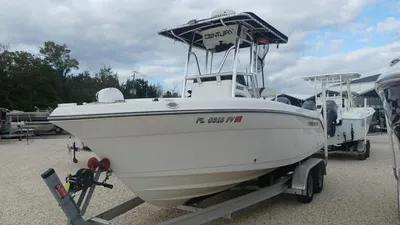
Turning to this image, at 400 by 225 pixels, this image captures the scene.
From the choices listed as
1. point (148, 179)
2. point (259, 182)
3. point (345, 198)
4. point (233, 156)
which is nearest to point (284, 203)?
point (259, 182)

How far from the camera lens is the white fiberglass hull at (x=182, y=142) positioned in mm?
3389

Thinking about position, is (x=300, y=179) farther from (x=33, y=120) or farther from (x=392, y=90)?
(x=33, y=120)

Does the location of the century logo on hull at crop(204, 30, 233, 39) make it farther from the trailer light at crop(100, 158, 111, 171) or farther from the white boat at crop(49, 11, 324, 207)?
the trailer light at crop(100, 158, 111, 171)

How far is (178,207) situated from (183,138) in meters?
1.14

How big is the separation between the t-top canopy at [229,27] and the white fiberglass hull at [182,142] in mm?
1510

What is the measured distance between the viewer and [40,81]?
33.6 metres

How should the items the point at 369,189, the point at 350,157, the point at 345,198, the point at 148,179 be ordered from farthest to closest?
the point at 350,157 < the point at 369,189 < the point at 345,198 < the point at 148,179

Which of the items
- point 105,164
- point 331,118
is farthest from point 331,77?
point 105,164

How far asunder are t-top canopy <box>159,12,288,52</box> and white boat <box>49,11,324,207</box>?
0.10 m

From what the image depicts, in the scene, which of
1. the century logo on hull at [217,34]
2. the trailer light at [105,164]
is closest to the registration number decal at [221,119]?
the trailer light at [105,164]

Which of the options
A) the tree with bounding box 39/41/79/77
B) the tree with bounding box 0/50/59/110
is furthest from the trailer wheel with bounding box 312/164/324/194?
the tree with bounding box 39/41/79/77

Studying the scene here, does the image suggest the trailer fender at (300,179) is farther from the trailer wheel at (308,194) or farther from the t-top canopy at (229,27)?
the t-top canopy at (229,27)

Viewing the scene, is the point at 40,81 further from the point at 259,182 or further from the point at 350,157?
the point at 259,182

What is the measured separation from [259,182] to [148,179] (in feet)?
7.09
